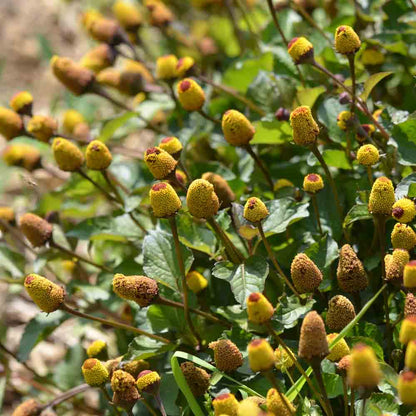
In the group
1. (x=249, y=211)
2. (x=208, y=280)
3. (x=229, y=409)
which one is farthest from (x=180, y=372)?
(x=208, y=280)

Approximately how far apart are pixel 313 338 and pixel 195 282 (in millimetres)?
520

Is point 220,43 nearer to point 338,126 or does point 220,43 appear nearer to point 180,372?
point 338,126

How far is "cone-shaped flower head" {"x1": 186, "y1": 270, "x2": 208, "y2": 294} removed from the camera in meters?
1.33

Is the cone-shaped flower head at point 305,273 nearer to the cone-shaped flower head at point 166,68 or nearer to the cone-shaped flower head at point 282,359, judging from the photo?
the cone-shaped flower head at point 282,359

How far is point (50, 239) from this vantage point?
4.65 ft

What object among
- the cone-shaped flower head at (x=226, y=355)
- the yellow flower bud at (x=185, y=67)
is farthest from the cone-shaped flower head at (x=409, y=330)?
the yellow flower bud at (x=185, y=67)

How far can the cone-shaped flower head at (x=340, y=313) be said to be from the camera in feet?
3.32

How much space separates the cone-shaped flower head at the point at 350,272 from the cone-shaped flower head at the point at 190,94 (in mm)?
490

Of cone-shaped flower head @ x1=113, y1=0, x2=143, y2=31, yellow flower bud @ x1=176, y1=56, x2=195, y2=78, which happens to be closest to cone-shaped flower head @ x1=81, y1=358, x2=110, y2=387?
yellow flower bud @ x1=176, y1=56, x2=195, y2=78

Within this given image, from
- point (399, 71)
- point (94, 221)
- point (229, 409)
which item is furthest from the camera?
point (399, 71)

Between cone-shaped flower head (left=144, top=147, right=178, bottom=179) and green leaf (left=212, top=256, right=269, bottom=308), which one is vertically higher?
cone-shaped flower head (left=144, top=147, right=178, bottom=179)

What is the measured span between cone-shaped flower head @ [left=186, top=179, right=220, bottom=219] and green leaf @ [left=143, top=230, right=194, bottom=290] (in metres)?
0.19

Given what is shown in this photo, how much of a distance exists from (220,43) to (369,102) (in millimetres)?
1096

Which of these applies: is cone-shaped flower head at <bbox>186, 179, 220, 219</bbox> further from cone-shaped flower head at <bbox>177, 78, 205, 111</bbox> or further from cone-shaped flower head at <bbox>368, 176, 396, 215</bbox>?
cone-shaped flower head at <bbox>177, 78, 205, 111</bbox>
